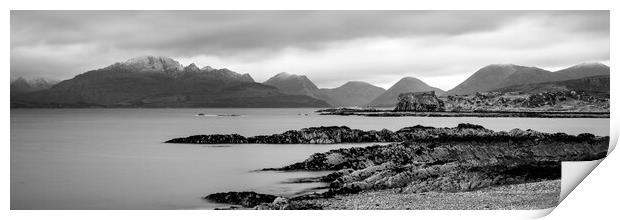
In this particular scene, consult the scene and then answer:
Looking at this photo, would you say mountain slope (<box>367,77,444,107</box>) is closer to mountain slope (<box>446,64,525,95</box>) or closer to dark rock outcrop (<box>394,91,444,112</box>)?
dark rock outcrop (<box>394,91,444,112</box>)

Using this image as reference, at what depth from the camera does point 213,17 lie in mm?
9383

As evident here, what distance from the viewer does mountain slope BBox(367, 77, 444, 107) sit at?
11117mm

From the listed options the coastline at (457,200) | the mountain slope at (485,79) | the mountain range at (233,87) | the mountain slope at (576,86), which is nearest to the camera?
the coastline at (457,200)

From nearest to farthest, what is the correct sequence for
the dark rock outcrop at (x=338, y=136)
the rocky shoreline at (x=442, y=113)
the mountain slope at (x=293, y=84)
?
the mountain slope at (x=293, y=84), the rocky shoreline at (x=442, y=113), the dark rock outcrop at (x=338, y=136)

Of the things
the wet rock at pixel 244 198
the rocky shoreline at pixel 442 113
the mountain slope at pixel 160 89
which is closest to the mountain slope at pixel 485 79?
the rocky shoreline at pixel 442 113

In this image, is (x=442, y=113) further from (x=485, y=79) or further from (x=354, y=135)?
(x=354, y=135)

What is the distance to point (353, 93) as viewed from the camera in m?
11.1

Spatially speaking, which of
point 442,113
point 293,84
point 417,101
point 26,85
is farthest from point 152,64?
point 442,113

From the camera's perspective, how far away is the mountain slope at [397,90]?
36.5 feet

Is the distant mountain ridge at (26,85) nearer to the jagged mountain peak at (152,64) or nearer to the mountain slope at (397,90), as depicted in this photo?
the jagged mountain peak at (152,64)

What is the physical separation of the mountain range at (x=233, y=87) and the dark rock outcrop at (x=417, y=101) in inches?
4.8
